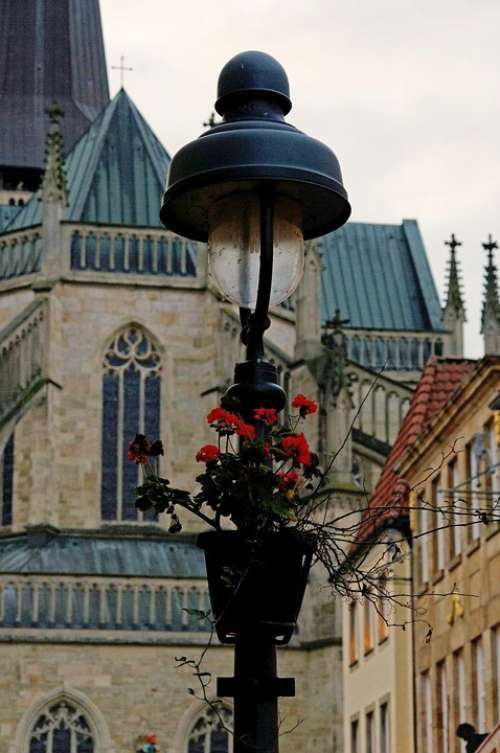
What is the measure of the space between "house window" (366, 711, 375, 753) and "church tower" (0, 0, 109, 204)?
33.9 metres

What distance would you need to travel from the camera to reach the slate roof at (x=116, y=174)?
4381 cm

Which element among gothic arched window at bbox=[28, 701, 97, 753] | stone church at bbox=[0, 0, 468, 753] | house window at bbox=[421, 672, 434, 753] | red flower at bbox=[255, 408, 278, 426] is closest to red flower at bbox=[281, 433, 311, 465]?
red flower at bbox=[255, 408, 278, 426]

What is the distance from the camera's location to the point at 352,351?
51156 mm

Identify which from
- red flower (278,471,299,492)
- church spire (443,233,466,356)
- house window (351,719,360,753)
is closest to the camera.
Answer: red flower (278,471,299,492)

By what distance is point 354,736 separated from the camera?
97.9ft

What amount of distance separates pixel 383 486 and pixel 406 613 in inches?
152

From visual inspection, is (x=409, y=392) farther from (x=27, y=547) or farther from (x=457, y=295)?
(x=27, y=547)

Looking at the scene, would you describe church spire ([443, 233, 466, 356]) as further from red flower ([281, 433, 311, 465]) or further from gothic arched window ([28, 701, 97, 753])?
red flower ([281, 433, 311, 465])

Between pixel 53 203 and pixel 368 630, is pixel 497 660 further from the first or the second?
pixel 53 203

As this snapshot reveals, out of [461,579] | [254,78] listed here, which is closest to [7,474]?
[461,579]

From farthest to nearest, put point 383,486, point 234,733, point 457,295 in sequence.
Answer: point 457,295, point 383,486, point 234,733

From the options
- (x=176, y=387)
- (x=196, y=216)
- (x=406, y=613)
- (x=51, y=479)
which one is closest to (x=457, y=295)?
(x=176, y=387)

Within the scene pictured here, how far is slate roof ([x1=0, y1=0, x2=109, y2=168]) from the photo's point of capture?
60.6 m

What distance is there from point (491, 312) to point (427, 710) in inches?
879
